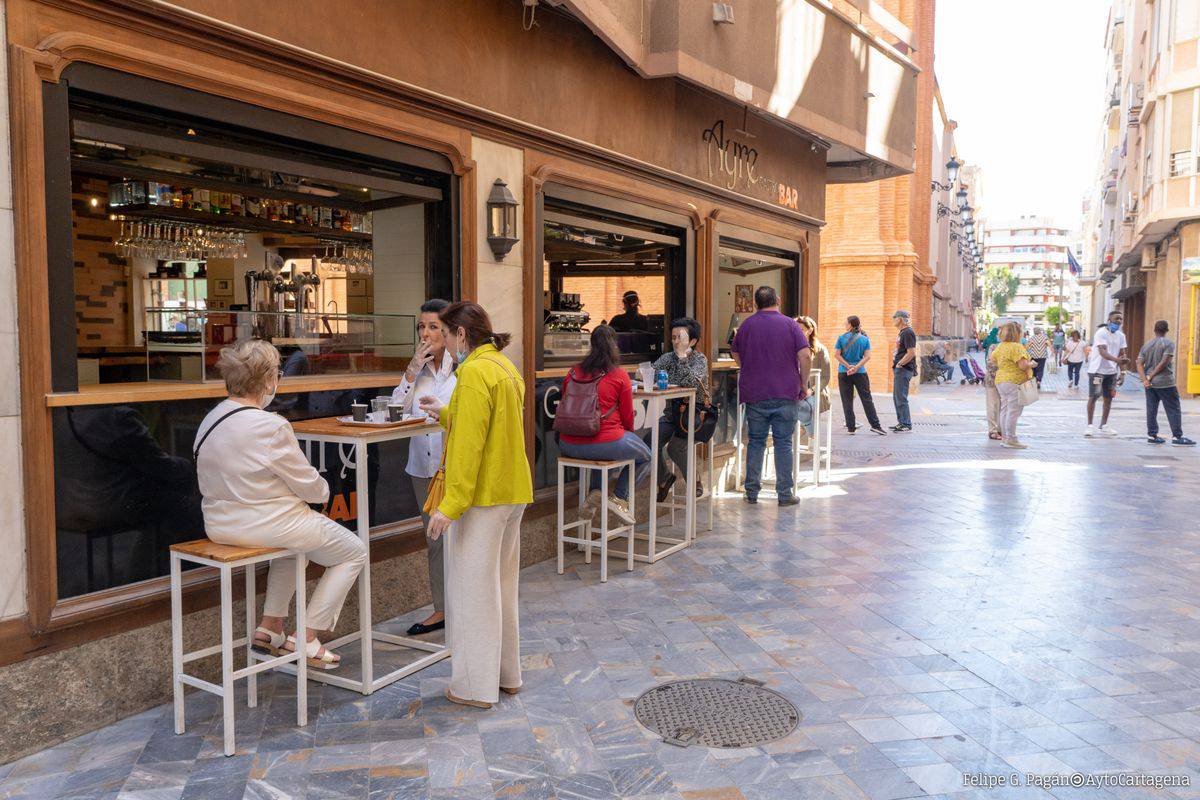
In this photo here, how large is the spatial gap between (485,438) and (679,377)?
4094 mm

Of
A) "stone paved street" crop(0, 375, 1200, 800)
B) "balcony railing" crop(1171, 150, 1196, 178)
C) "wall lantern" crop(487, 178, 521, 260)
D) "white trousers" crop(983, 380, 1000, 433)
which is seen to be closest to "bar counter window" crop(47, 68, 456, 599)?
"wall lantern" crop(487, 178, 521, 260)

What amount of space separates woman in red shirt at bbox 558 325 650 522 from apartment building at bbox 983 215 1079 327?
166207 millimetres

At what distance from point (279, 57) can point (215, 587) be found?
270cm

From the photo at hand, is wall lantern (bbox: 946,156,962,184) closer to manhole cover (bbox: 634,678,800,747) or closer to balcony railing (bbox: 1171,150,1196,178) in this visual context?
balcony railing (bbox: 1171,150,1196,178)

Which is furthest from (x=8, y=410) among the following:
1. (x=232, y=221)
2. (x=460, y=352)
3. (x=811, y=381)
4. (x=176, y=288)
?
(x=811, y=381)

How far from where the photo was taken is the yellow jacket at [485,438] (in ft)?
13.3

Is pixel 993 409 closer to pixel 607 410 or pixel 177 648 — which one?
pixel 607 410

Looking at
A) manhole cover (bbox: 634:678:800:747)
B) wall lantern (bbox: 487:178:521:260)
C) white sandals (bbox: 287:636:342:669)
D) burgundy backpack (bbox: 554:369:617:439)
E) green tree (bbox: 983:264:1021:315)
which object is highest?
green tree (bbox: 983:264:1021:315)

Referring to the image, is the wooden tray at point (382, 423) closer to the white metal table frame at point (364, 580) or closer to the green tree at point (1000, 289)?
the white metal table frame at point (364, 580)

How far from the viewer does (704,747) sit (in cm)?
385

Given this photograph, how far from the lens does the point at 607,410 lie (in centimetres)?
641

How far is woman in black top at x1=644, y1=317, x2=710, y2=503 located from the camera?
791 centimetres

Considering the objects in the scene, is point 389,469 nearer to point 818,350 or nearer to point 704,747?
point 704,747

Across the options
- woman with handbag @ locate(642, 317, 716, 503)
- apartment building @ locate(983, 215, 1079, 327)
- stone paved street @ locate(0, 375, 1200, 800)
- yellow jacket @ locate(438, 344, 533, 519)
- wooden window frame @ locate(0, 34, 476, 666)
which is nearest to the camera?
stone paved street @ locate(0, 375, 1200, 800)
